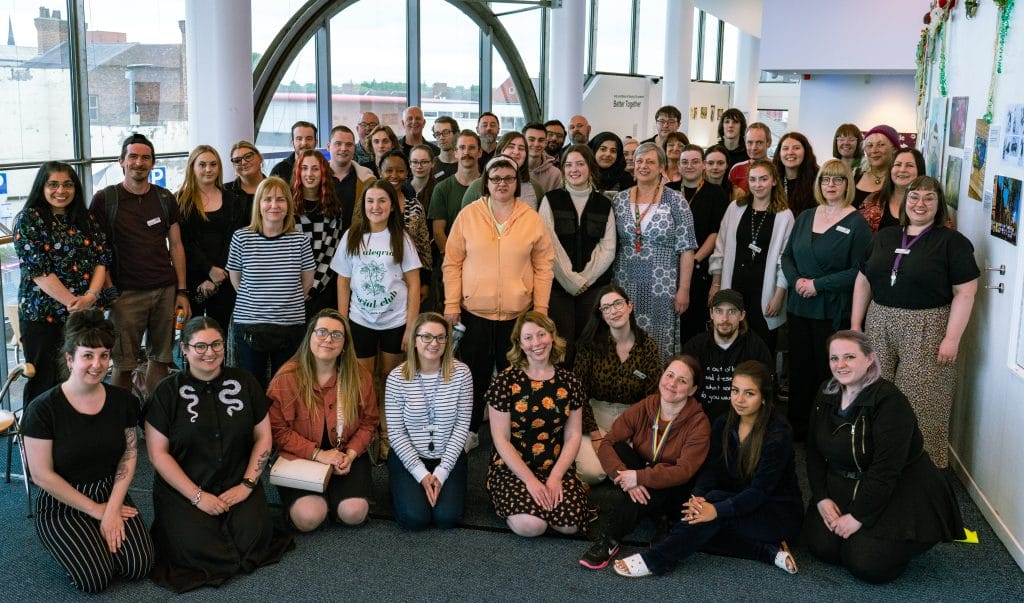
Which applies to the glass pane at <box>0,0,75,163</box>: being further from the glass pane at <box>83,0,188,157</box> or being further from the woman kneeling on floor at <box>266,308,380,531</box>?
the woman kneeling on floor at <box>266,308,380,531</box>

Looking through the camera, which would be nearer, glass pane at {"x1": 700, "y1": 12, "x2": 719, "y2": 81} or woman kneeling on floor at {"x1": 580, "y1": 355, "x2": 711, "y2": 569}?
woman kneeling on floor at {"x1": 580, "y1": 355, "x2": 711, "y2": 569}

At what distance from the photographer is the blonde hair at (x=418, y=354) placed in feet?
13.3

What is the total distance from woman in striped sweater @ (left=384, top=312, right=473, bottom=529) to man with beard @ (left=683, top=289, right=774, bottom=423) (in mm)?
1122

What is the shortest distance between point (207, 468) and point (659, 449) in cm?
185

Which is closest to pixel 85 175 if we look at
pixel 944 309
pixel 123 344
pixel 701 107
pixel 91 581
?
pixel 123 344

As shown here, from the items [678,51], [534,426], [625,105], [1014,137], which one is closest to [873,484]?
[534,426]

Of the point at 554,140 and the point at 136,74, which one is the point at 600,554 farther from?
the point at 136,74

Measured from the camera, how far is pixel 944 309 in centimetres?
A: 425

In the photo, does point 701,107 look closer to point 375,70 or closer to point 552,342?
point 375,70

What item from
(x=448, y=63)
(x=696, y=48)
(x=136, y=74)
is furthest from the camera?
(x=696, y=48)

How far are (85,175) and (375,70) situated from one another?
5035 mm

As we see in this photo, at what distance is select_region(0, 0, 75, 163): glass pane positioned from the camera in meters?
6.30

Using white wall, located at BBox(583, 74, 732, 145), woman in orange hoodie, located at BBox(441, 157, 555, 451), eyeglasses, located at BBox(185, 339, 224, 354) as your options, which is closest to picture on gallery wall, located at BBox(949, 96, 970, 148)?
woman in orange hoodie, located at BBox(441, 157, 555, 451)

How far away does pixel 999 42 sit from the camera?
4258 mm
